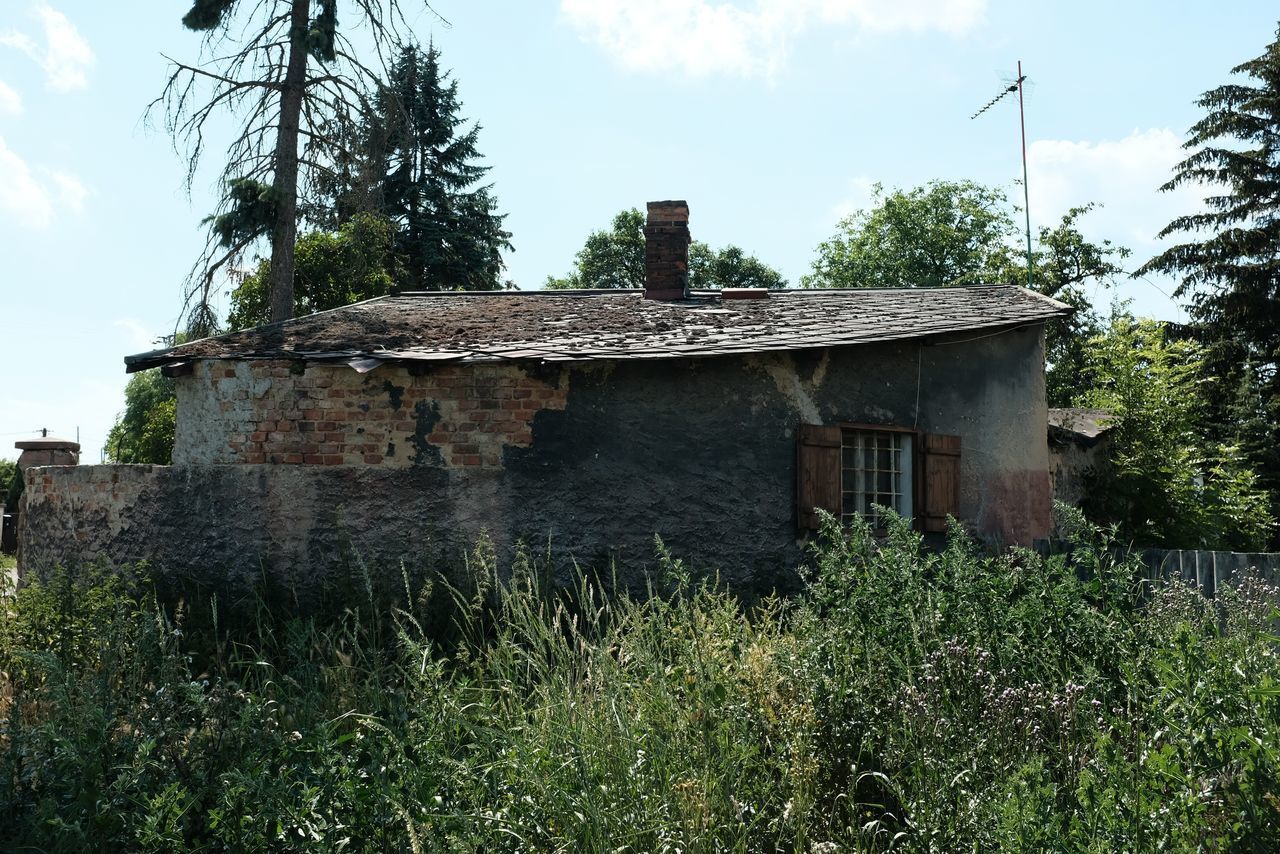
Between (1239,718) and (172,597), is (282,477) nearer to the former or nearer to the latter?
(172,597)

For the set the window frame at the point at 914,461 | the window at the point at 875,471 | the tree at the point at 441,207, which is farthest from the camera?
the tree at the point at 441,207

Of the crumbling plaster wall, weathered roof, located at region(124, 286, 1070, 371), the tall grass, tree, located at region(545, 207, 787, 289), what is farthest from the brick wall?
tree, located at region(545, 207, 787, 289)

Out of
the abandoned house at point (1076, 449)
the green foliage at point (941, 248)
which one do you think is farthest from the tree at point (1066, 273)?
the abandoned house at point (1076, 449)

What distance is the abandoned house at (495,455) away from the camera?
8391 millimetres

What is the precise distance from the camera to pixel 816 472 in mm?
8711

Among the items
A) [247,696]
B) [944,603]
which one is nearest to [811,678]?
[944,603]

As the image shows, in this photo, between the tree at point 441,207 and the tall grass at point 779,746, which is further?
the tree at point 441,207

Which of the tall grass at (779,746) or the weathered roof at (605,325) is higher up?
the weathered roof at (605,325)

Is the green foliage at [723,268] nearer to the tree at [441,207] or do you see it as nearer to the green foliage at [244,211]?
the tree at [441,207]

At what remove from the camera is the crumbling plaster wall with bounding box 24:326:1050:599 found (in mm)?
8383

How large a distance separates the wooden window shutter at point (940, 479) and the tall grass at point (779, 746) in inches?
166

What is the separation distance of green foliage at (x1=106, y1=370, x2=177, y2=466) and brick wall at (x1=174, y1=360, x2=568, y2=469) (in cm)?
991

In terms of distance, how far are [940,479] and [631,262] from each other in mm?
22462

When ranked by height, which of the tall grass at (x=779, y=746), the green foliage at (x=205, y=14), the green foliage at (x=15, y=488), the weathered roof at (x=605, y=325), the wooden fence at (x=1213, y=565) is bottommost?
the tall grass at (x=779, y=746)
